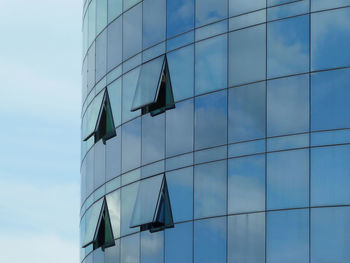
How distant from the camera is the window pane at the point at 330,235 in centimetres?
3684

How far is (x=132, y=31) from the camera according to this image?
46.8 metres

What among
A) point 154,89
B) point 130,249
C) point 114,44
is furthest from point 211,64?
point 130,249

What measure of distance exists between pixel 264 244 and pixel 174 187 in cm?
549

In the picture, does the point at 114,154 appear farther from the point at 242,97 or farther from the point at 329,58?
the point at 329,58

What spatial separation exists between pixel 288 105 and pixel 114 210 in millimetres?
11199

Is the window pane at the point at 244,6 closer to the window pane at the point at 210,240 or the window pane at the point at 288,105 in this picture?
the window pane at the point at 288,105

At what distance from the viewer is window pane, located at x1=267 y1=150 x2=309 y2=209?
125ft

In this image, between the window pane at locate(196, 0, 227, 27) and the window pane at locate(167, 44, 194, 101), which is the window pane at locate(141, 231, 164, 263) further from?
the window pane at locate(196, 0, 227, 27)

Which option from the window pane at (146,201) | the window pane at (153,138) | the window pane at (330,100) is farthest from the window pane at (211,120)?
the window pane at (330,100)

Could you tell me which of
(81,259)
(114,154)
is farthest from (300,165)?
(81,259)

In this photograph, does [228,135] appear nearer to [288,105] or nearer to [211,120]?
[211,120]

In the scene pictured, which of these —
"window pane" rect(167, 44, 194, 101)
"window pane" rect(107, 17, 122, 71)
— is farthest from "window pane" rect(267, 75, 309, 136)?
"window pane" rect(107, 17, 122, 71)

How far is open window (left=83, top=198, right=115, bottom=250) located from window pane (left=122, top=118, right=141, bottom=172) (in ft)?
8.94

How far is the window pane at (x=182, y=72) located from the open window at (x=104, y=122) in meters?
5.47
